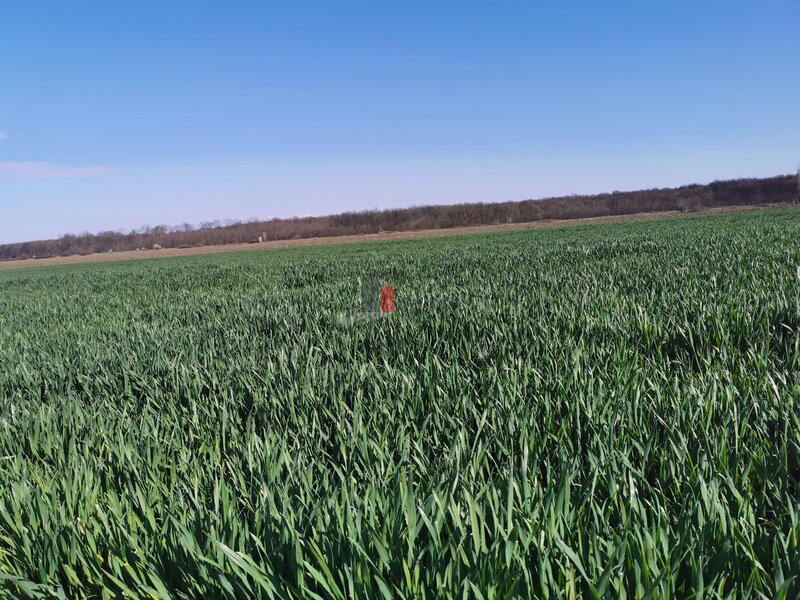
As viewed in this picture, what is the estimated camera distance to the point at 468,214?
76.3 meters

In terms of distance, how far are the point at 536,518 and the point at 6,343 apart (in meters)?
6.23

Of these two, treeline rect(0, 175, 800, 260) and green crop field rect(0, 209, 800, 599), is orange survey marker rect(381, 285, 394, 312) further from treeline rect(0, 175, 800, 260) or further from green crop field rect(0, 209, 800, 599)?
treeline rect(0, 175, 800, 260)

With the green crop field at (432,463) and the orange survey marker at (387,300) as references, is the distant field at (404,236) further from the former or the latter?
the green crop field at (432,463)

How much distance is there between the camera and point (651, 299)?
4340 millimetres

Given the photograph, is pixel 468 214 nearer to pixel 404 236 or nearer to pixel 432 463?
pixel 404 236

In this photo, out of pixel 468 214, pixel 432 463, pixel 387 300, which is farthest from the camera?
pixel 468 214

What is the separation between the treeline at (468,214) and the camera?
73562 millimetres

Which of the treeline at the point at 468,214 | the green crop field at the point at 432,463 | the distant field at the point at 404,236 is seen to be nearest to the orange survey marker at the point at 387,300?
the green crop field at the point at 432,463

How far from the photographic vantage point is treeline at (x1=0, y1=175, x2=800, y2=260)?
7356cm

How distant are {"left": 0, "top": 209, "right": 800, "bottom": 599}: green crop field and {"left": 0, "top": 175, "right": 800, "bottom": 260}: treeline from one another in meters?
69.0

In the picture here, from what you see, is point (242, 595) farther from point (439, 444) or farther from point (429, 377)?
point (429, 377)

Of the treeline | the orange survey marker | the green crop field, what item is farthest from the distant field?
the green crop field

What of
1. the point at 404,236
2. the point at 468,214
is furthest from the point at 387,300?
the point at 468,214

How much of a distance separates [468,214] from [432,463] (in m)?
75.9
